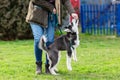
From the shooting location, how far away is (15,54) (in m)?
11.5

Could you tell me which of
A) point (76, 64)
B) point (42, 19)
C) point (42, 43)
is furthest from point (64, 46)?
point (76, 64)

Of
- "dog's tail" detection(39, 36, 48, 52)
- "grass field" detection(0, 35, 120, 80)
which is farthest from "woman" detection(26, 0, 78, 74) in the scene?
"grass field" detection(0, 35, 120, 80)

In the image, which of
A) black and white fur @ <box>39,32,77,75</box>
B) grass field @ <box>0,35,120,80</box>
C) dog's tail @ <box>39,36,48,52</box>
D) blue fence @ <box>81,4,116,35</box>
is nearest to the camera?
dog's tail @ <box>39,36,48,52</box>

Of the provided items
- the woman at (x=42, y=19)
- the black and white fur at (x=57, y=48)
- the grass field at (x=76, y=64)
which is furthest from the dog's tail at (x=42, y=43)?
the grass field at (x=76, y=64)

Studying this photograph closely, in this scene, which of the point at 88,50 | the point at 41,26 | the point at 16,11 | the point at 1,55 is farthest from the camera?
the point at 16,11

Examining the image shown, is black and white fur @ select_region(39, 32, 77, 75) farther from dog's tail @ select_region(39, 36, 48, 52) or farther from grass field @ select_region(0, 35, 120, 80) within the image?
grass field @ select_region(0, 35, 120, 80)

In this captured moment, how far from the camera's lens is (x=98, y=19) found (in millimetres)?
18516

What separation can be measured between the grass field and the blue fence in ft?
15.3

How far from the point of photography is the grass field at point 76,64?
7968 mm

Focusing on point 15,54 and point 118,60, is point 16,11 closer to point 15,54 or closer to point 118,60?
point 15,54

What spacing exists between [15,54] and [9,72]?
9.90 ft

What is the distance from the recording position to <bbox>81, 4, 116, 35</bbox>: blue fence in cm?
1809

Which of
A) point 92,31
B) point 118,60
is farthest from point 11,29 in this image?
point 118,60

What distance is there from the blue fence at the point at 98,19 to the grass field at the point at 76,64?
4678 mm
